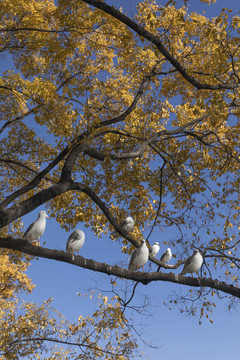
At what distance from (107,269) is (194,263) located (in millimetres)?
1990

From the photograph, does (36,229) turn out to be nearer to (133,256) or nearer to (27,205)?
(27,205)

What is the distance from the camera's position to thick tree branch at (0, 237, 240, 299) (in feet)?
19.5

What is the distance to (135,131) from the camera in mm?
10781

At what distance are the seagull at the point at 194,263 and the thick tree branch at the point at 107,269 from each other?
2.55 feet

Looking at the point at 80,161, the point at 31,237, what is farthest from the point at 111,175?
the point at 31,237

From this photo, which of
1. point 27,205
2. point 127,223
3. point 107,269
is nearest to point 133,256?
point 107,269

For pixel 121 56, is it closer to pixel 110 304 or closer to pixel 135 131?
pixel 135 131

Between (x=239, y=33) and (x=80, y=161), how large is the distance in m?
5.36

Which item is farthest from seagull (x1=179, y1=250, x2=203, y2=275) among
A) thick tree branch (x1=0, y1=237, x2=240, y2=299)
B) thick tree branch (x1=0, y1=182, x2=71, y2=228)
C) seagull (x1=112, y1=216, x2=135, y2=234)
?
thick tree branch (x1=0, y1=182, x2=71, y2=228)

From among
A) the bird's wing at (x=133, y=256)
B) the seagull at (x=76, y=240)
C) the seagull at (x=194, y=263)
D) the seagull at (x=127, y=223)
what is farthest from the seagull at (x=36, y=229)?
the seagull at (x=194, y=263)

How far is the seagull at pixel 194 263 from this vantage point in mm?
6988

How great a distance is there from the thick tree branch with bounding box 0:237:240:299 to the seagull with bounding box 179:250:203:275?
777 millimetres

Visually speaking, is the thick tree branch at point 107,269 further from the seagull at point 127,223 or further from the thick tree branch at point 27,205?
the seagull at point 127,223

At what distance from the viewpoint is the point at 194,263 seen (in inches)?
276
